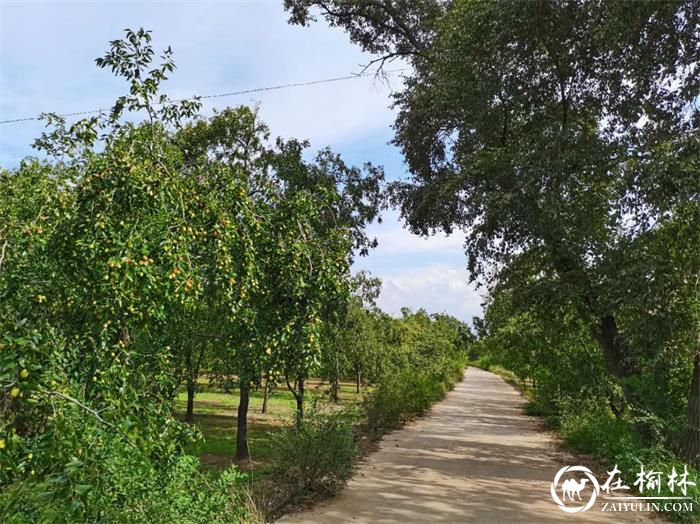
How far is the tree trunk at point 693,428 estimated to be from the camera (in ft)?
25.7

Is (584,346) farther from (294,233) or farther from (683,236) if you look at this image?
(294,233)

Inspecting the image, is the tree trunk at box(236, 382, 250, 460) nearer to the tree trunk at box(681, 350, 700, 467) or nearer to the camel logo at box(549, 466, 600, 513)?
the camel logo at box(549, 466, 600, 513)

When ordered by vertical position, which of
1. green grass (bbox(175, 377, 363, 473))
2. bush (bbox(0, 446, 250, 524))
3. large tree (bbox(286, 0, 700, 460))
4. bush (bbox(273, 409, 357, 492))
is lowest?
green grass (bbox(175, 377, 363, 473))

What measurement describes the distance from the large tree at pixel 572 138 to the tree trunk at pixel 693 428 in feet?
0.08

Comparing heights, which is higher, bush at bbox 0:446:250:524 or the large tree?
the large tree

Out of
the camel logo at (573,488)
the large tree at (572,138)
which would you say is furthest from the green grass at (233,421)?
the large tree at (572,138)

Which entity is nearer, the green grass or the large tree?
the large tree

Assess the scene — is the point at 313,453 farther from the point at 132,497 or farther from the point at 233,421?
the point at 233,421

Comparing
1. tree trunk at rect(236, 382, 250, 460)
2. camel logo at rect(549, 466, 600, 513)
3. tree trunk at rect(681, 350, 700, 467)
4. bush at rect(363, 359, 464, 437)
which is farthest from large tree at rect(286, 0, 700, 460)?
tree trunk at rect(236, 382, 250, 460)

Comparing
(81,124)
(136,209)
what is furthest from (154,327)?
(81,124)

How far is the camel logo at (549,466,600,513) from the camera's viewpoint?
7.10m

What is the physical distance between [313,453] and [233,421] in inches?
459

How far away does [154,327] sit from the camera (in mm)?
4098

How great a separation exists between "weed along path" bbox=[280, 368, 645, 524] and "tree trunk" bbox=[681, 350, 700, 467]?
1424mm
